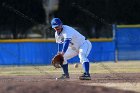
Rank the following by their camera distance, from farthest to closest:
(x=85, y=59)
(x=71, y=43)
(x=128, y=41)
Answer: (x=128, y=41) < (x=71, y=43) < (x=85, y=59)

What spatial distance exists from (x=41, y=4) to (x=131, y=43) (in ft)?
71.6

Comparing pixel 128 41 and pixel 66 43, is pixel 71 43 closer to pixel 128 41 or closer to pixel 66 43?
pixel 66 43

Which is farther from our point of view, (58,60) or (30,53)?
(30,53)

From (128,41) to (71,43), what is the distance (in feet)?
33.3

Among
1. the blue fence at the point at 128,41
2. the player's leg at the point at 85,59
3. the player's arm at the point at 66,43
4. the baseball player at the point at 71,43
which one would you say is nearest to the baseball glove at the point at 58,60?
the baseball player at the point at 71,43

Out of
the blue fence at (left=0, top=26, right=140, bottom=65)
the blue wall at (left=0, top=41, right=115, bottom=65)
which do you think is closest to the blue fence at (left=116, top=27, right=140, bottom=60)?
the blue fence at (left=0, top=26, right=140, bottom=65)

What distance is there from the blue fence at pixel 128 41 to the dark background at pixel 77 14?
18627 millimetres

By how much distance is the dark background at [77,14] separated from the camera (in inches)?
A: 1641

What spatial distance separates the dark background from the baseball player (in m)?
28.6

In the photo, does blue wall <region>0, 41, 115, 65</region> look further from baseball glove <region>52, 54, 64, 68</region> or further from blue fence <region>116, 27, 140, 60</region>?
baseball glove <region>52, 54, 64, 68</region>

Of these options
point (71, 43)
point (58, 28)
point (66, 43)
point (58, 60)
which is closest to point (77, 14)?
point (71, 43)

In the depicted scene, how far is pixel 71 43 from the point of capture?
12672 mm

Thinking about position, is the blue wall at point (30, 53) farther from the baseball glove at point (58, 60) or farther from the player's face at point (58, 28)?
the player's face at point (58, 28)

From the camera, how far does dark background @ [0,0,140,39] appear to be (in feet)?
137
